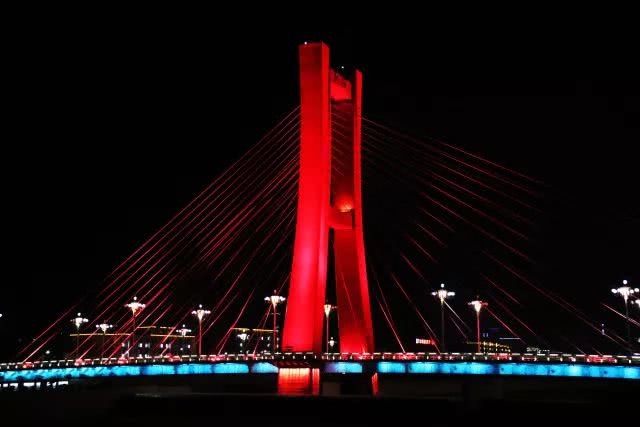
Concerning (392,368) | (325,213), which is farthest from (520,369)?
(325,213)

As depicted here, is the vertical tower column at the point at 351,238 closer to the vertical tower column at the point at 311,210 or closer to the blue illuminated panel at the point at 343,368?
the blue illuminated panel at the point at 343,368

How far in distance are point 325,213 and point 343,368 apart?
7.23 m

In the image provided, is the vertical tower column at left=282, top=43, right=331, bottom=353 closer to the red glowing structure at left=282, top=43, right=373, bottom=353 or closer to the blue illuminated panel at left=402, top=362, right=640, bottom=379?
the red glowing structure at left=282, top=43, right=373, bottom=353

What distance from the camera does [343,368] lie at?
39.2 metres

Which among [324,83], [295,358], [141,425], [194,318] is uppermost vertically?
[324,83]

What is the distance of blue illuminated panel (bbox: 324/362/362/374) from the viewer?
1512 inches

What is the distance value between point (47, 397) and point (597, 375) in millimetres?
20265

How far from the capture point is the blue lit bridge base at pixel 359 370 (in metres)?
34.0

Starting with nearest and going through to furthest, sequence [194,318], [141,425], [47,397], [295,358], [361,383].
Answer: [141,425]
[47,397]
[295,358]
[361,383]
[194,318]

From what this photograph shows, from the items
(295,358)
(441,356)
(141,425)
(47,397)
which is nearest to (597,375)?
(441,356)

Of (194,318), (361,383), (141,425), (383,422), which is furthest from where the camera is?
(194,318)

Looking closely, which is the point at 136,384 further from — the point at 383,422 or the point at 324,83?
the point at 383,422

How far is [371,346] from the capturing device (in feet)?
130

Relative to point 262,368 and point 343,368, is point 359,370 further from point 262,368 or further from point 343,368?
point 262,368
